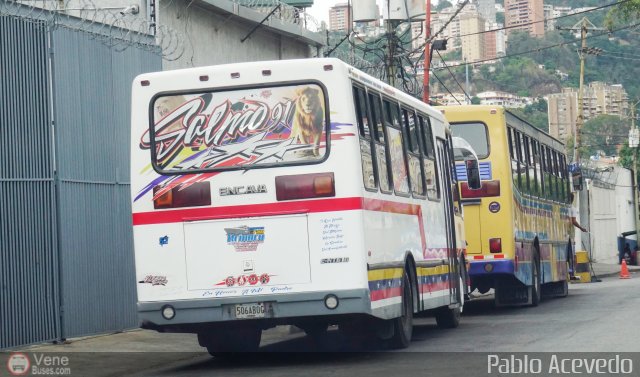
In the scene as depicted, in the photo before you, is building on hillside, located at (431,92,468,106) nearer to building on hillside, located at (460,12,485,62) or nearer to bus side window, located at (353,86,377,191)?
building on hillside, located at (460,12,485,62)

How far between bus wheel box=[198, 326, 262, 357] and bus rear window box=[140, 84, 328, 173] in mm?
2407

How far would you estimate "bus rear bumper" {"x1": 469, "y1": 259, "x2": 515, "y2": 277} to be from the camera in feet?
75.4

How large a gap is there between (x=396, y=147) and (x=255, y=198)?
281 centimetres

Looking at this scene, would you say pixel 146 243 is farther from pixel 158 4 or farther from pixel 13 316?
pixel 158 4

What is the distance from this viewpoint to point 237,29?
2659 centimetres

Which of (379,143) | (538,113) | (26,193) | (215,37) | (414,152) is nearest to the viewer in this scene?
(379,143)

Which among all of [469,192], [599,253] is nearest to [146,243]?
[469,192]

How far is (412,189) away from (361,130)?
281 cm

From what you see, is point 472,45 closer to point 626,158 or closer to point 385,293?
point 626,158

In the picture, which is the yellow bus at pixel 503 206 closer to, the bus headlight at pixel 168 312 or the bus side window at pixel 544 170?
the bus side window at pixel 544 170

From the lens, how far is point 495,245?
23.1 m

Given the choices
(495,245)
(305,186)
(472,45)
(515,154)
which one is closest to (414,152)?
(305,186)

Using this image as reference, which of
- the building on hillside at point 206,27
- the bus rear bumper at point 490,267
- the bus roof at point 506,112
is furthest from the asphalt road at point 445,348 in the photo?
the building on hillside at point 206,27

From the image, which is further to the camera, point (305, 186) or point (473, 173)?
point (473, 173)
